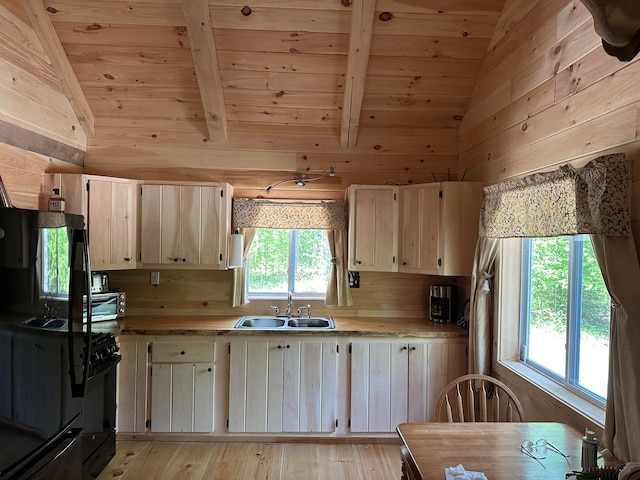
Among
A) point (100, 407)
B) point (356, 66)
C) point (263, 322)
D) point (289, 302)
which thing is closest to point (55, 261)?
point (100, 407)

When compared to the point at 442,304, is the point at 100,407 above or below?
below

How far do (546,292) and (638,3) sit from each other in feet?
6.10

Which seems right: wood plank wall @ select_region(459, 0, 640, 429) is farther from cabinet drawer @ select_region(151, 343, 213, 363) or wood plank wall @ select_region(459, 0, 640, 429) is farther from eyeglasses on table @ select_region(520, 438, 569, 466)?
cabinet drawer @ select_region(151, 343, 213, 363)

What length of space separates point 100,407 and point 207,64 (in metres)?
2.42

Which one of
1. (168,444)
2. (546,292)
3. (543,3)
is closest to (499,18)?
(543,3)

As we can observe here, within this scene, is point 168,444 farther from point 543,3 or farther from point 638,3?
point 543,3

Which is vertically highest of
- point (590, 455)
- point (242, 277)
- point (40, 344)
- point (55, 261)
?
point (55, 261)

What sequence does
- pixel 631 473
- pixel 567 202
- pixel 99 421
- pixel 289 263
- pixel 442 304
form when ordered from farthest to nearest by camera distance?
pixel 289 263 → pixel 442 304 → pixel 99 421 → pixel 567 202 → pixel 631 473

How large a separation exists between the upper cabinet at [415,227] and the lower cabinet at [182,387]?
1.40m

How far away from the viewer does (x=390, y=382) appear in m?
2.98

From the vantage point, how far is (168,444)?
294 cm

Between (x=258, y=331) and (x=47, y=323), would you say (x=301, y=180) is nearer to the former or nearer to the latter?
(x=258, y=331)

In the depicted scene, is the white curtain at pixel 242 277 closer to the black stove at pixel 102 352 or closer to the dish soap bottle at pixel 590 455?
the black stove at pixel 102 352

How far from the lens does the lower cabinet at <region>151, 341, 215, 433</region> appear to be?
9.57 ft
